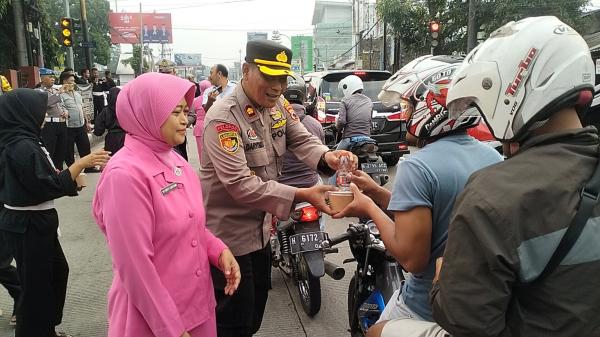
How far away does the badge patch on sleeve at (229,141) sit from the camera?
228 centimetres

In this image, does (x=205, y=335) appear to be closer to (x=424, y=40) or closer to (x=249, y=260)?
(x=249, y=260)

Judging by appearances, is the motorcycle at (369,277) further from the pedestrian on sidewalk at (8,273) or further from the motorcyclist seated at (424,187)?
the pedestrian on sidewalk at (8,273)

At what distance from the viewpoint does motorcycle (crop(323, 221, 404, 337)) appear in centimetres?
260

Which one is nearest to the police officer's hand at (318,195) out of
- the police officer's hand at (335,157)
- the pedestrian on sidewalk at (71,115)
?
the police officer's hand at (335,157)

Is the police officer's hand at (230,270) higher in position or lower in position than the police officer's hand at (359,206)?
lower

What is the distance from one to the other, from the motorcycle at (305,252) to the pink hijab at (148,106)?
1.61m

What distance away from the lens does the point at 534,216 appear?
1021 mm

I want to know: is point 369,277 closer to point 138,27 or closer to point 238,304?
point 238,304

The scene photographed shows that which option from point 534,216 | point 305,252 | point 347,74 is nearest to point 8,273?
point 305,252

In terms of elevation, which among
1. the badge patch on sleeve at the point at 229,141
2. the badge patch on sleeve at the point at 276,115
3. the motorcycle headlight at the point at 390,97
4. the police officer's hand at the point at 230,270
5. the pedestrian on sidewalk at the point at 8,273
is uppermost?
the motorcycle headlight at the point at 390,97

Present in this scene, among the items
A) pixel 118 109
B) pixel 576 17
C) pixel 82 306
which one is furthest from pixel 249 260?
pixel 576 17

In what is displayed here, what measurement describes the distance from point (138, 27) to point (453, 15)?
46964 millimetres

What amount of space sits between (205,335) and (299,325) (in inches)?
67.6

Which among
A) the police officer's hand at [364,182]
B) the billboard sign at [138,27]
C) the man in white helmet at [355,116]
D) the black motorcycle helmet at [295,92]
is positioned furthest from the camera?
the billboard sign at [138,27]
